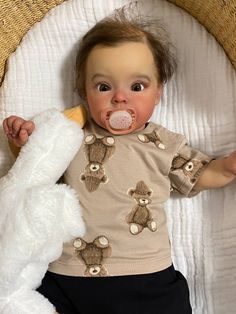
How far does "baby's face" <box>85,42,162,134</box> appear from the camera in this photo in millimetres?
1354

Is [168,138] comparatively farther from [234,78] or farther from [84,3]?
[84,3]

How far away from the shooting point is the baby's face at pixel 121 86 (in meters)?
1.35

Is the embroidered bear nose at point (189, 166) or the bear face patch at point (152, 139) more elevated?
the bear face patch at point (152, 139)

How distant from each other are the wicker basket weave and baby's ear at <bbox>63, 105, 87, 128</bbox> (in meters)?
0.25

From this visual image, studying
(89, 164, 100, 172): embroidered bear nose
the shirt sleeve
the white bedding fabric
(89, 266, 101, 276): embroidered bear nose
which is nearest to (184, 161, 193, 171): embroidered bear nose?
the shirt sleeve

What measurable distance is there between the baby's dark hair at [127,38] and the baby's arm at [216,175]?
241 mm

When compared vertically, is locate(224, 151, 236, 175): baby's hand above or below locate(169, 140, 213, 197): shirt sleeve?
above

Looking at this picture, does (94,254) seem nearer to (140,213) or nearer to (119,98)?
(140,213)

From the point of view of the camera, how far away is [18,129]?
4.46 feet

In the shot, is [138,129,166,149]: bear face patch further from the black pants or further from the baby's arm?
the black pants

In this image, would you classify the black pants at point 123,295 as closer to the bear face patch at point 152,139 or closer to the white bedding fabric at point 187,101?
the white bedding fabric at point 187,101

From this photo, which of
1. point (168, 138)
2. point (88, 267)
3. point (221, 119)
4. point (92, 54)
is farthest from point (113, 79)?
point (88, 267)

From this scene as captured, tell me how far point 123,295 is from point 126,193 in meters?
0.22

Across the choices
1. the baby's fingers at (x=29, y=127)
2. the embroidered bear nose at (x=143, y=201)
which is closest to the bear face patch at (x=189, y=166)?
the embroidered bear nose at (x=143, y=201)
